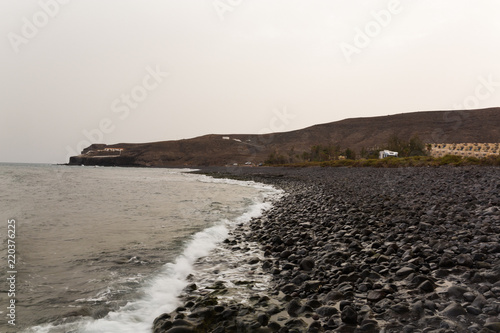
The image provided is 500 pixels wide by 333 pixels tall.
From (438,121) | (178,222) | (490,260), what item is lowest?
(178,222)

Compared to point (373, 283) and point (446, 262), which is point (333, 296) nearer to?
point (373, 283)

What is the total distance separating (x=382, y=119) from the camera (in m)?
148

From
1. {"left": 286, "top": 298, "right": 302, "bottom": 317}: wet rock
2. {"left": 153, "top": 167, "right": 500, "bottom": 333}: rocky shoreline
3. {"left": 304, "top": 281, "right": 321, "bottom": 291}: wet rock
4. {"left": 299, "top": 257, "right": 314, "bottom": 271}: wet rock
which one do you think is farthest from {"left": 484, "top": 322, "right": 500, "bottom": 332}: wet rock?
{"left": 299, "top": 257, "right": 314, "bottom": 271}: wet rock

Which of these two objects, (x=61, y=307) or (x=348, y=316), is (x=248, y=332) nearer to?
(x=348, y=316)

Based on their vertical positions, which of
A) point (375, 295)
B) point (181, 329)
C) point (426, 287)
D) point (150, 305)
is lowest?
point (150, 305)

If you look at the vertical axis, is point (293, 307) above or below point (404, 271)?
below

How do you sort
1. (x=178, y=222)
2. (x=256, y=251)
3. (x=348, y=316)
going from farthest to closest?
(x=178, y=222) → (x=256, y=251) → (x=348, y=316)

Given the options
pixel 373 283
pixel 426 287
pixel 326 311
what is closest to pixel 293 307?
pixel 326 311

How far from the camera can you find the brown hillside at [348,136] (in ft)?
387

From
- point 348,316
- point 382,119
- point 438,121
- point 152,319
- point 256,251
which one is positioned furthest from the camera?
point 382,119

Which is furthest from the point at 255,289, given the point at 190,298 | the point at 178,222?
the point at 178,222

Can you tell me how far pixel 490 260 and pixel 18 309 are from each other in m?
7.69

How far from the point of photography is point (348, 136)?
150 meters

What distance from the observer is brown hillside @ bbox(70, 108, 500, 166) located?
387ft
